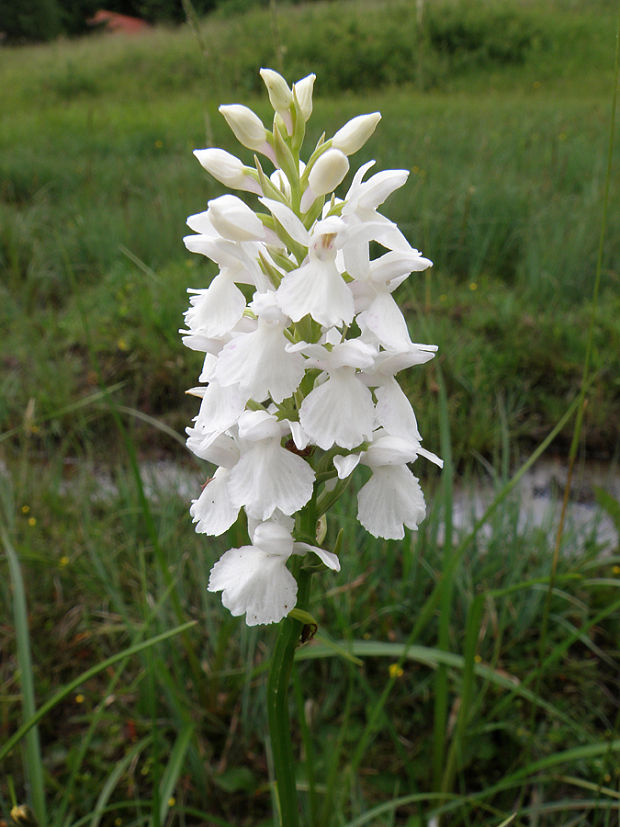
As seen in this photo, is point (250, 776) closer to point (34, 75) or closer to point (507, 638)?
point (507, 638)

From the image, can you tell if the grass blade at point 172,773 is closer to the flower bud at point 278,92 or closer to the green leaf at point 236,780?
the green leaf at point 236,780

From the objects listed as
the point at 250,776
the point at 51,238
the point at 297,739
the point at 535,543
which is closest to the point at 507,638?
the point at 535,543

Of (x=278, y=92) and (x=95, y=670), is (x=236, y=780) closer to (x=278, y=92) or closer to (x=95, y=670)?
(x=95, y=670)

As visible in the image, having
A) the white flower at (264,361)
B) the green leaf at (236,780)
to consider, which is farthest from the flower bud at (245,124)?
the green leaf at (236,780)

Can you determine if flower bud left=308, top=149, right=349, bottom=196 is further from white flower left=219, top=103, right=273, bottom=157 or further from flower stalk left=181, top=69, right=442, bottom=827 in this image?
white flower left=219, top=103, right=273, bottom=157

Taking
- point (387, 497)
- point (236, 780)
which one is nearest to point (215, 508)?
point (387, 497)

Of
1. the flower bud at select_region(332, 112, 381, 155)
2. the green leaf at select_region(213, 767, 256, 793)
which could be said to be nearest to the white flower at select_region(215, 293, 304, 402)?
the flower bud at select_region(332, 112, 381, 155)
